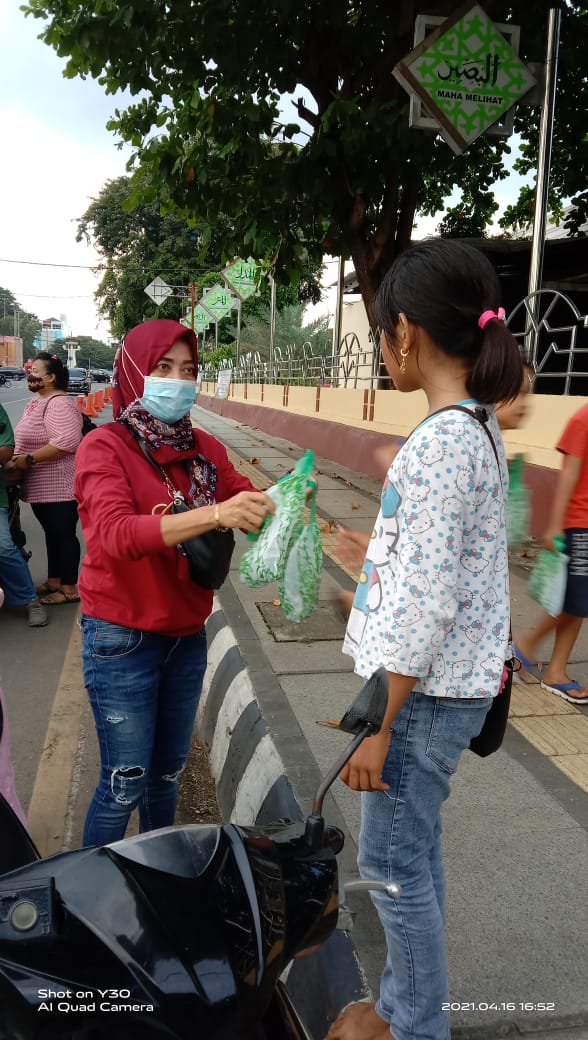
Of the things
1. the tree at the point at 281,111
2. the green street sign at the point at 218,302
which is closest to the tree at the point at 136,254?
the green street sign at the point at 218,302

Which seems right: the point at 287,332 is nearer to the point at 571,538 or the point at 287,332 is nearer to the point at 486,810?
the point at 571,538

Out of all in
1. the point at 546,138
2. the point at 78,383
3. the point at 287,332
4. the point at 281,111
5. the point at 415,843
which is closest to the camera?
the point at 415,843

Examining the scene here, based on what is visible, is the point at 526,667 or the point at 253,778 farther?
the point at 526,667

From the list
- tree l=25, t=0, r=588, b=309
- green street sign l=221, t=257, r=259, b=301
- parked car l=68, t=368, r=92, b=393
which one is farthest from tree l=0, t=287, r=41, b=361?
tree l=25, t=0, r=588, b=309

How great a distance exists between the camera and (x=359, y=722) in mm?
1247

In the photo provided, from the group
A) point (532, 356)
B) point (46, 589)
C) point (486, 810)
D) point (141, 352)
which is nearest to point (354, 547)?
point (141, 352)

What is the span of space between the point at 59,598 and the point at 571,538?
12.4 ft

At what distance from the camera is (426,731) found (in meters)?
1.53

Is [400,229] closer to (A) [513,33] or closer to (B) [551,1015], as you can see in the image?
(A) [513,33]

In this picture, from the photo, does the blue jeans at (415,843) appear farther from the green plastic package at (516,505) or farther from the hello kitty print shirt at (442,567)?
the green plastic package at (516,505)

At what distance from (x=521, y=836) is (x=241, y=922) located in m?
1.74

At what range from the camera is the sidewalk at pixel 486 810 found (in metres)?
1.94

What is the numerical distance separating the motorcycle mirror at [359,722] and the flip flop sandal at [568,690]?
264cm

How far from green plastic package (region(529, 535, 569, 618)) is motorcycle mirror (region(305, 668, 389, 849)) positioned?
6.72ft
